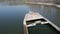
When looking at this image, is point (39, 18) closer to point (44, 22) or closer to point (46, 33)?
point (44, 22)

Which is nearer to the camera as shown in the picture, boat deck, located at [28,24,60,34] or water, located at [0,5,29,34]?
boat deck, located at [28,24,60,34]

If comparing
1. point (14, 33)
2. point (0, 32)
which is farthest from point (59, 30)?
point (0, 32)

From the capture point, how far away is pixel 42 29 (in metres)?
8.22

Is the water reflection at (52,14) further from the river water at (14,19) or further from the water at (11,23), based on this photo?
the water at (11,23)

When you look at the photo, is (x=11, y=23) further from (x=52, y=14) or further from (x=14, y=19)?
(x=52, y=14)

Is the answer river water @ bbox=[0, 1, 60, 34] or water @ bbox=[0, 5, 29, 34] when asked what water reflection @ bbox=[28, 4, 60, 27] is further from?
water @ bbox=[0, 5, 29, 34]

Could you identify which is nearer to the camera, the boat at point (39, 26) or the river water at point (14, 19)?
the boat at point (39, 26)

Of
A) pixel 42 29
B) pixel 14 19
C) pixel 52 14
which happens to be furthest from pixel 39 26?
pixel 52 14

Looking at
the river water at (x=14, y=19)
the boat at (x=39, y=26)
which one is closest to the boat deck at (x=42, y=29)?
the boat at (x=39, y=26)

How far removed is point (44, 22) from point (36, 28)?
588 millimetres

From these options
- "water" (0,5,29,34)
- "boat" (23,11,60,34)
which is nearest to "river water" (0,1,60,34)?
"water" (0,5,29,34)

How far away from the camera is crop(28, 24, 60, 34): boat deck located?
7.68 meters

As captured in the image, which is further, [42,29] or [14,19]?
[14,19]

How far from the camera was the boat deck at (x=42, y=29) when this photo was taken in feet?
25.2
